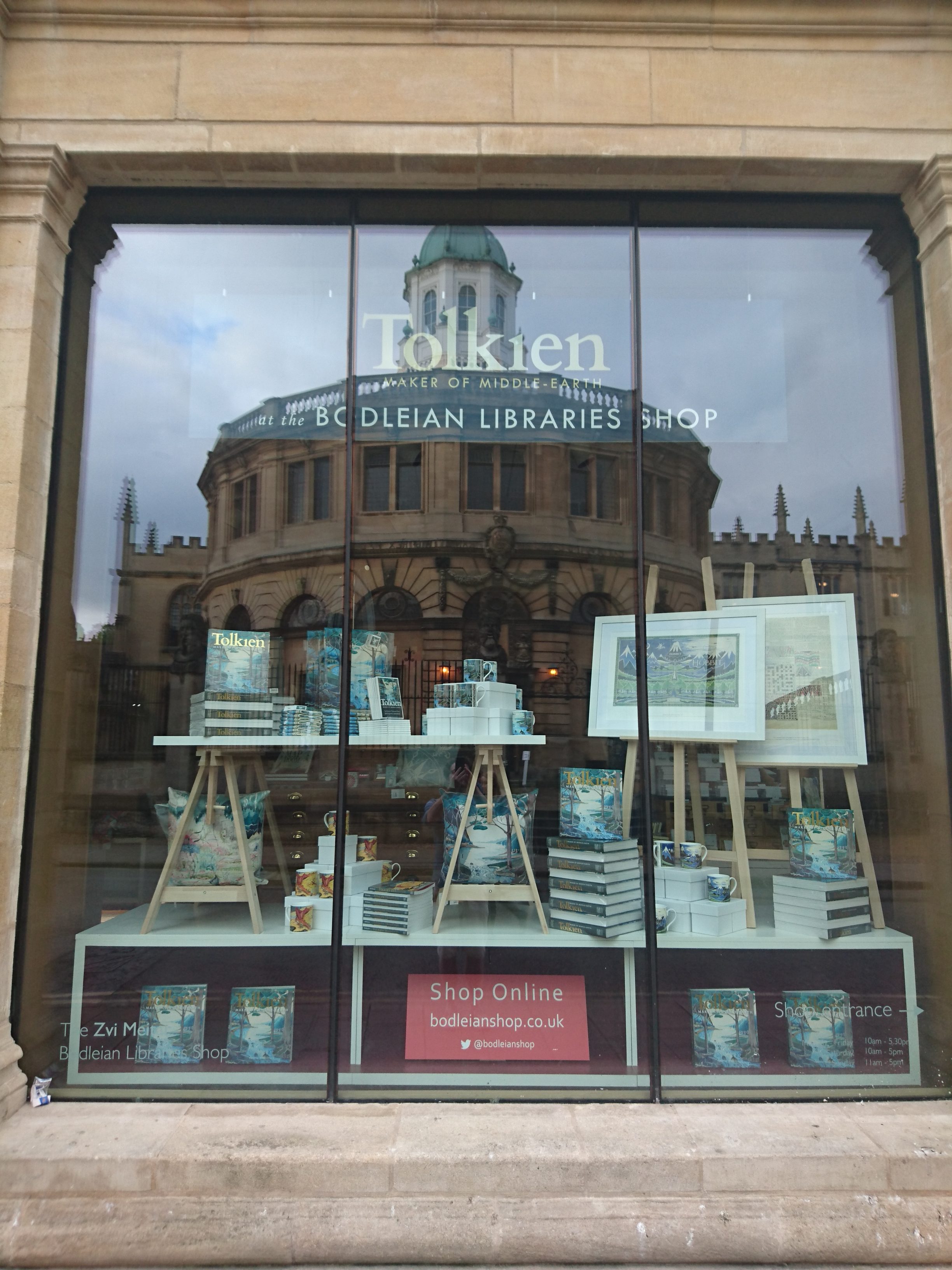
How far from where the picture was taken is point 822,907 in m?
4.28

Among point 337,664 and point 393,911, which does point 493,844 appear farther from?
point 337,664

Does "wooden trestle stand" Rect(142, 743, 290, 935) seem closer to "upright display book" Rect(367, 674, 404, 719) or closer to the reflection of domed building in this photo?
the reflection of domed building

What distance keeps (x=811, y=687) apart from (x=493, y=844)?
7.10 feet

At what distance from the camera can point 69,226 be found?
4.18 m

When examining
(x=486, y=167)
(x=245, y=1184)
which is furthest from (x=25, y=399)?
(x=245, y=1184)

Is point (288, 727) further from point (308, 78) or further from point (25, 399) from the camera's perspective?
point (308, 78)

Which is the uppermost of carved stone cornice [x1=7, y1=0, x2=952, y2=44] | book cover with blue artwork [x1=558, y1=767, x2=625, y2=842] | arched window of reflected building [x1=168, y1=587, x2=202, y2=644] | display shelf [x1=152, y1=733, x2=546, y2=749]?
carved stone cornice [x1=7, y1=0, x2=952, y2=44]

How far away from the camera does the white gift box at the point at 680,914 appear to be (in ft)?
14.0

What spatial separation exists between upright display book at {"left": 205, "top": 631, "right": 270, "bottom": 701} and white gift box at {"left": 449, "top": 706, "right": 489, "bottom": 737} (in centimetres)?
118

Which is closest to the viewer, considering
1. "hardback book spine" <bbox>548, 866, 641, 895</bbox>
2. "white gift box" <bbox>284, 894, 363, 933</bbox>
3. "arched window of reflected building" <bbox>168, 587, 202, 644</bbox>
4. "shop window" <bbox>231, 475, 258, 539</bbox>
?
"white gift box" <bbox>284, 894, 363, 933</bbox>

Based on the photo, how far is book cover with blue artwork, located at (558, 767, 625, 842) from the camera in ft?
15.1

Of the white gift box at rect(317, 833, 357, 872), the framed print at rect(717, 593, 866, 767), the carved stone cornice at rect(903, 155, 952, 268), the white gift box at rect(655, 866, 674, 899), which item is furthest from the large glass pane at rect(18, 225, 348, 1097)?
the carved stone cornice at rect(903, 155, 952, 268)

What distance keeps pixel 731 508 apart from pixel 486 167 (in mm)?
2877

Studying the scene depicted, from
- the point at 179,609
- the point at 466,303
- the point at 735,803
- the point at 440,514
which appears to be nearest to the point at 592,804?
the point at 735,803
